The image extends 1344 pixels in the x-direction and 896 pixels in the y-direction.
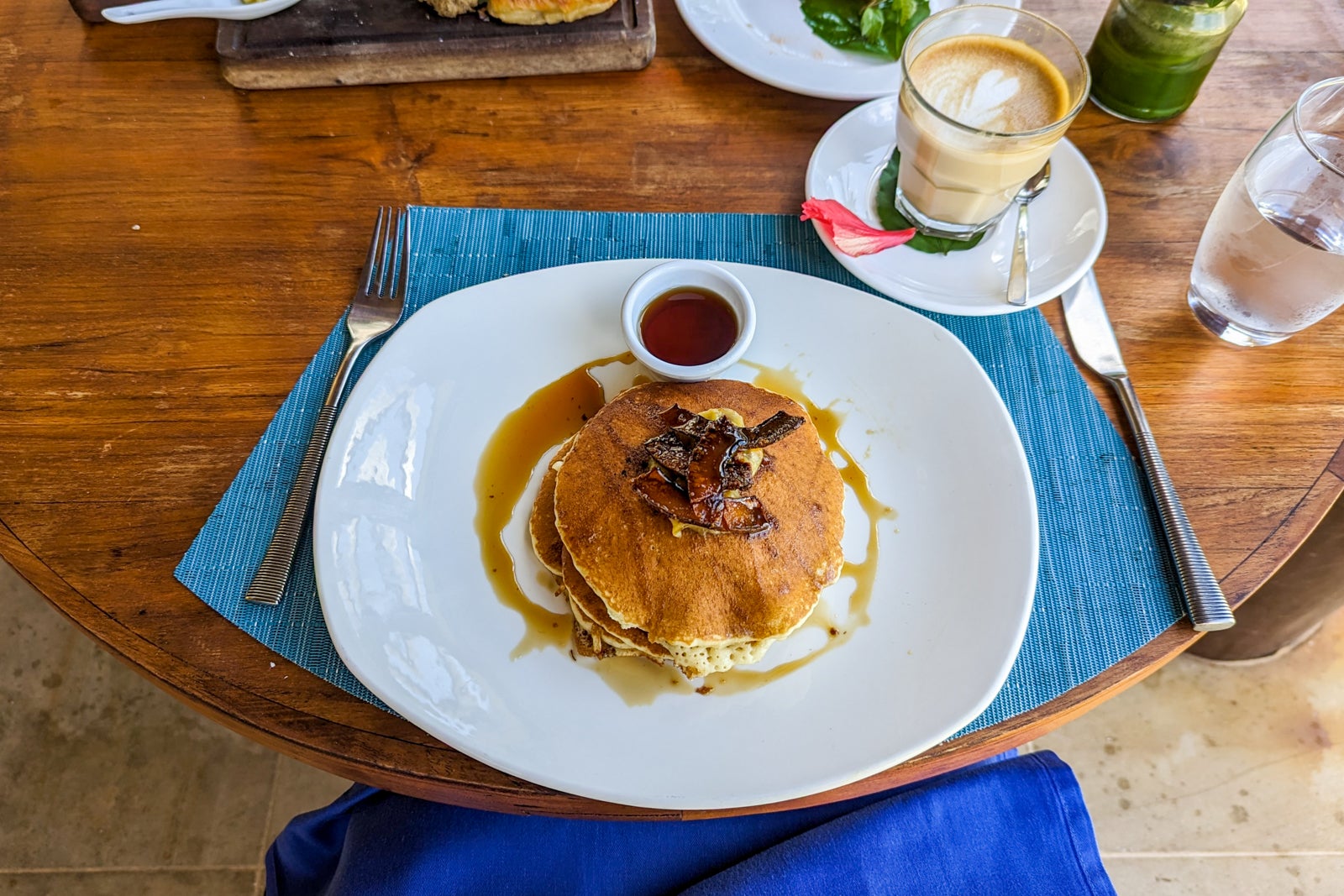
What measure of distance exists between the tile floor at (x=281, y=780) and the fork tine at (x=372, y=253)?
4.80ft

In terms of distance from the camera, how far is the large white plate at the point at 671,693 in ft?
4.08

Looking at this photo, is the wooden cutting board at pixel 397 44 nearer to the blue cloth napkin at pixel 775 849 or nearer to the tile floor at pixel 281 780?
the blue cloth napkin at pixel 775 849

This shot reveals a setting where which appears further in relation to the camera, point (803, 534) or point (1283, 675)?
point (1283, 675)

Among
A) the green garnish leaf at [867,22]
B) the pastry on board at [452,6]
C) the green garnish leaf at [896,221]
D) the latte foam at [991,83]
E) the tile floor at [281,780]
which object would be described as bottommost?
the tile floor at [281,780]

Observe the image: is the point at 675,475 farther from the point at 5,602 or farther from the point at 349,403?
the point at 5,602

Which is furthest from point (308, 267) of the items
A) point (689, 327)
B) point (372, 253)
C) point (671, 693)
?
point (671, 693)

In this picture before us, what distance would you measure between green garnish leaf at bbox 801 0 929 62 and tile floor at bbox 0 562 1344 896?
6.21 ft

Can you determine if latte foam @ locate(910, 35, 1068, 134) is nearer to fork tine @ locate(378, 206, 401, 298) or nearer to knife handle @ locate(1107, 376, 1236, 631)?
knife handle @ locate(1107, 376, 1236, 631)

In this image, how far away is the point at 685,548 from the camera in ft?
4.19

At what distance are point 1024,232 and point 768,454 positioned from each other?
0.73m

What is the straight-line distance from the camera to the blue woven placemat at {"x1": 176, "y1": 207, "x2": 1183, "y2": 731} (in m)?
1.35

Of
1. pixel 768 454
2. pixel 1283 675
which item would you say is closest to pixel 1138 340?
pixel 768 454

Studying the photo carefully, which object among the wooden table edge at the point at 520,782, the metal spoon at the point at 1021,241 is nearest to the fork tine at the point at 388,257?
the wooden table edge at the point at 520,782

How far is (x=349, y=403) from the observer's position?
4.71 ft
